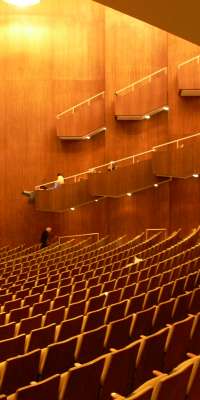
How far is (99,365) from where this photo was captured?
5.09 ft

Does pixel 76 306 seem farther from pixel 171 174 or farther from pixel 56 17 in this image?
pixel 56 17

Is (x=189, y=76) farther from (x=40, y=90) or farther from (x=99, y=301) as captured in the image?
(x=99, y=301)

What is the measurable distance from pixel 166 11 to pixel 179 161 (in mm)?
3418

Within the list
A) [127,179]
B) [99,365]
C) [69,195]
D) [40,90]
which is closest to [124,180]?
[127,179]

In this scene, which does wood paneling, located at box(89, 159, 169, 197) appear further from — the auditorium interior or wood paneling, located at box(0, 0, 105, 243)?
wood paneling, located at box(0, 0, 105, 243)

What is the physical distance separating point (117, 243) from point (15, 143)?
219cm

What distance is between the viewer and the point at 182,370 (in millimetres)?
1288

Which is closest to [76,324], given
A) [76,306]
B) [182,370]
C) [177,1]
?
[76,306]

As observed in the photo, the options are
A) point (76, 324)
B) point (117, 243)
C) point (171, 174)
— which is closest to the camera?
point (76, 324)

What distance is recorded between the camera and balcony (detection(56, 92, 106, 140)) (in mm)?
7535

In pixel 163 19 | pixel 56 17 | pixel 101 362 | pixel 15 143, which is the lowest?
pixel 101 362

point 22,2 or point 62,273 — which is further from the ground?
point 22,2

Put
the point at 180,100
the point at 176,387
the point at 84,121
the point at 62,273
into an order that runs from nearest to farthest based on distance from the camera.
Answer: the point at 176,387
the point at 62,273
the point at 180,100
the point at 84,121

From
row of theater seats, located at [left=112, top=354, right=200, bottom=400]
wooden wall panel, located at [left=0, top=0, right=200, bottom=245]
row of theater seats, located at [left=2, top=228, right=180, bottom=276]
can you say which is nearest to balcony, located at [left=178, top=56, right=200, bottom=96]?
wooden wall panel, located at [left=0, top=0, right=200, bottom=245]
